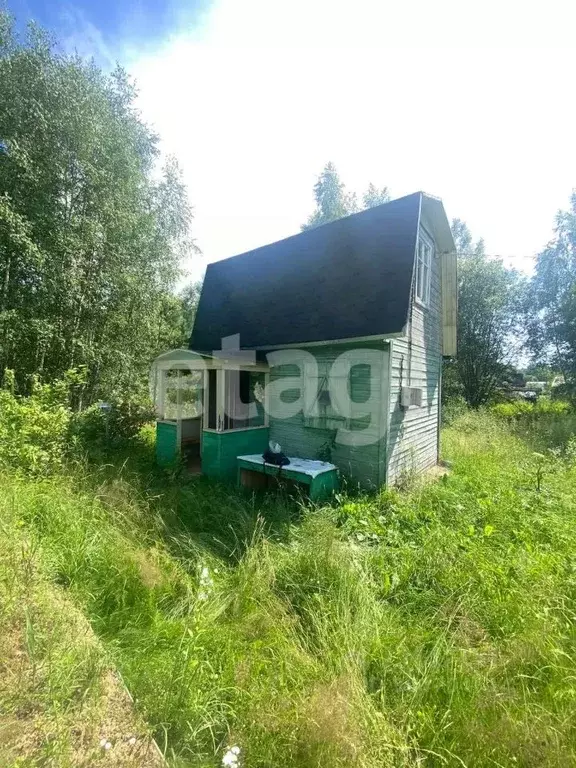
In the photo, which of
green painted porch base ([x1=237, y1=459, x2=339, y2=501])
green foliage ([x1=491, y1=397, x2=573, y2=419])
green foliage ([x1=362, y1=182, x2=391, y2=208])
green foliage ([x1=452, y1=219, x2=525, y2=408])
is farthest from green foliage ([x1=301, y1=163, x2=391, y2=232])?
green painted porch base ([x1=237, y1=459, x2=339, y2=501])

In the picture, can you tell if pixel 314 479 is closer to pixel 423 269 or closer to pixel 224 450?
pixel 224 450

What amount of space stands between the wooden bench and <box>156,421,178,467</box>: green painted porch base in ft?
6.40

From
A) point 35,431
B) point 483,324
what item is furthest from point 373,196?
point 35,431

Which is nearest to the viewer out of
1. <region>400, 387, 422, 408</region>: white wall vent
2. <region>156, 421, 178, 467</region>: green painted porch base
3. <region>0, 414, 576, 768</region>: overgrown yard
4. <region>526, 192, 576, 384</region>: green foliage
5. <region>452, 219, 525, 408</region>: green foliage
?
<region>0, 414, 576, 768</region>: overgrown yard

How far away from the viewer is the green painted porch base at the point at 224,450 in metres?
6.81

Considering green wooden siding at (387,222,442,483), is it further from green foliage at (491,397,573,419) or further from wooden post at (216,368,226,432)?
green foliage at (491,397,573,419)

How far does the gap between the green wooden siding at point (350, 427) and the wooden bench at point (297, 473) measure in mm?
314

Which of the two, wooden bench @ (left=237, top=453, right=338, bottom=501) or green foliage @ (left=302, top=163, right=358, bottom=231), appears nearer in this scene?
wooden bench @ (left=237, top=453, right=338, bottom=501)

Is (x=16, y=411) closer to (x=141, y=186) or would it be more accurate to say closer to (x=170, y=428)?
(x=170, y=428)

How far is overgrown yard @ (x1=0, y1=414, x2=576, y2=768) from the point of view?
184 centimetres

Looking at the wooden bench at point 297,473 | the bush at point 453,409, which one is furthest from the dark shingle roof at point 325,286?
the bush at point 453,409

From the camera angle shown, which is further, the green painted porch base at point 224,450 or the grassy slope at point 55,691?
the green painted porch base at point 224,450

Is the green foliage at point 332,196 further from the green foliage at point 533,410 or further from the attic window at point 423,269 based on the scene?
the green foliage at point 533,410

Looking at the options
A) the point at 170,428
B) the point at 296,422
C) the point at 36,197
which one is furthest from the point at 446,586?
the point at 36,197
